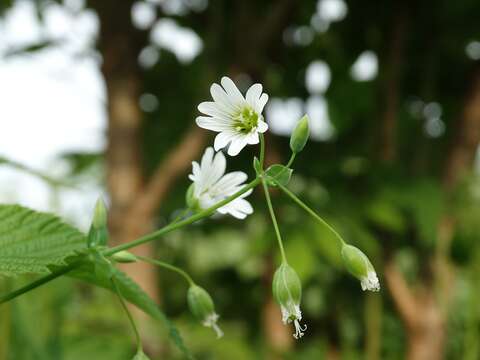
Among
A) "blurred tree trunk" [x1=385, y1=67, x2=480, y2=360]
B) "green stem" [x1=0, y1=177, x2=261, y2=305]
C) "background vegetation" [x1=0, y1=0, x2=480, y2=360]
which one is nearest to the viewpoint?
"green stem" [x1=0, y1=177, x2=261, y2=305]

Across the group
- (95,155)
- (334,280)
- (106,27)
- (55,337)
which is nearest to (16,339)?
(55,337)

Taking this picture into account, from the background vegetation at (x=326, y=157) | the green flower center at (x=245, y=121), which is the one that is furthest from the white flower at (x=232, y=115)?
the background vegetation at (x=326, y=157)

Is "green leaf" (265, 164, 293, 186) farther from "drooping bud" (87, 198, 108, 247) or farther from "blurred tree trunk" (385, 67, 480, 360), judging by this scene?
"blurred tree trunk" (385, 67, 480, 360)

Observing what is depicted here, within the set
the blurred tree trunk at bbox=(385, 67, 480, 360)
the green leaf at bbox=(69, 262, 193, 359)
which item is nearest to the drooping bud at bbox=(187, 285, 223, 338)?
the green leaf at bbox=(69, 262, 193, 359)

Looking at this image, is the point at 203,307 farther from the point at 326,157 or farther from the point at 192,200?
the point at 326,157

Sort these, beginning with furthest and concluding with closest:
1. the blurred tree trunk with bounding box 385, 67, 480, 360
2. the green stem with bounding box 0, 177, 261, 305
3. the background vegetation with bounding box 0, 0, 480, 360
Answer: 1. the blurred tree trunk with bounding box 385, 67, 480, 360
2. the background vegetation with bounding box 0, 0, 480, 360
3. the green stem with bounding box 0, 177, 261, 305

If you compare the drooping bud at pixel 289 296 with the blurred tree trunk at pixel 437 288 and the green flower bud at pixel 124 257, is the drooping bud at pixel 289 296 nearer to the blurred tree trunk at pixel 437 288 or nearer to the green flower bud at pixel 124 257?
the green flower bud at pixel 124 257

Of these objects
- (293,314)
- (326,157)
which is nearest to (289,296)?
(293,314)
